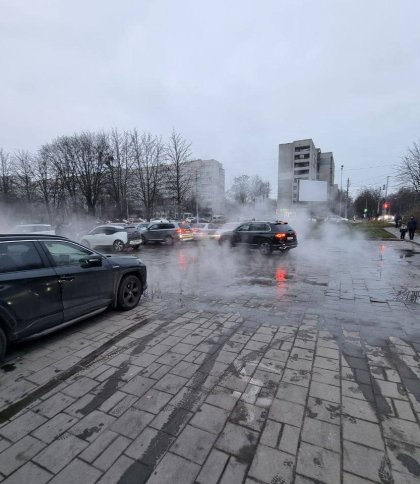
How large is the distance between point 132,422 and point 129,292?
297cm

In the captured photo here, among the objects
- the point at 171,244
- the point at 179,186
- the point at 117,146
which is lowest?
the point at 171,244

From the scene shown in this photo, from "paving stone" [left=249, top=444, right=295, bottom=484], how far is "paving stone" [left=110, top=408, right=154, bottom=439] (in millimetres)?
903

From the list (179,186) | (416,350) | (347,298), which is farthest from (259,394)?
(179,186)

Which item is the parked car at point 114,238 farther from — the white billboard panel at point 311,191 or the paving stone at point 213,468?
the white billboard panel at point 311,191

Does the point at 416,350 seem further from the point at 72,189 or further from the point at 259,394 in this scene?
the point at 72,189

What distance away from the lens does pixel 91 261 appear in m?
4.20

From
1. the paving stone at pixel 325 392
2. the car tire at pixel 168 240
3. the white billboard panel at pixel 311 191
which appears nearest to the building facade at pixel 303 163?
the white billboard panel at pixel 311 191

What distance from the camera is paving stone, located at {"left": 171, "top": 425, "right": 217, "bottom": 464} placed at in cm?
191

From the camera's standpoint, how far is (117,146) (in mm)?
33406

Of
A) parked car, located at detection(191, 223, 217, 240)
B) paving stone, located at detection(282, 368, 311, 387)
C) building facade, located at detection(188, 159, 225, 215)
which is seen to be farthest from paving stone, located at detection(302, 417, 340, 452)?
building facade, located at detection(188, 159, 225, 215)

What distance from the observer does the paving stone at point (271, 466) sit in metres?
1.73

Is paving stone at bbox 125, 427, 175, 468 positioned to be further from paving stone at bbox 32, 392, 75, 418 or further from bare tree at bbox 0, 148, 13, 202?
bare tree at bbox 0, 148, 13, 202

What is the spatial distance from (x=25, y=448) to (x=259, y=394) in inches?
74.7

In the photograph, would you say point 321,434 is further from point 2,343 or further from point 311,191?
point 311,191
